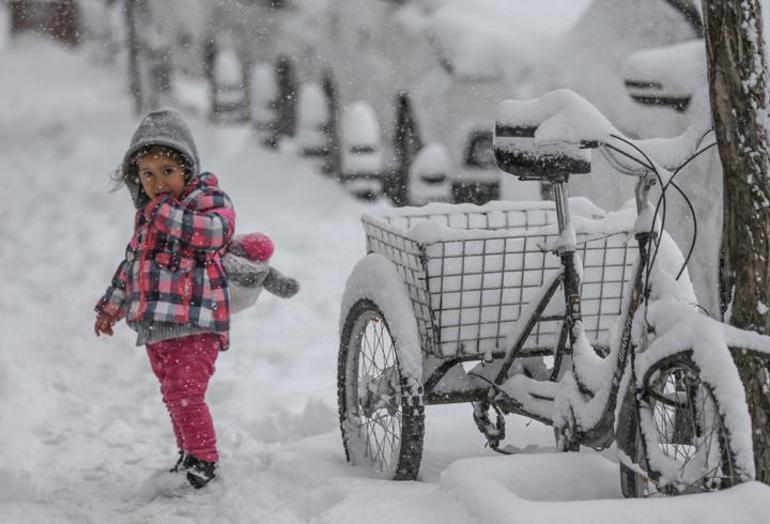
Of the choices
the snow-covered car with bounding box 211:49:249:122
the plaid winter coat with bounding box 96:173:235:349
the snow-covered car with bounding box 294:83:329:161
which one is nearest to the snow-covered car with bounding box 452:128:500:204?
the snow-covered car with bounding box 294:83:329:161

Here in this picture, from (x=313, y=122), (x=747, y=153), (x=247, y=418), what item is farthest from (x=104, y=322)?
(x=313, y=122)

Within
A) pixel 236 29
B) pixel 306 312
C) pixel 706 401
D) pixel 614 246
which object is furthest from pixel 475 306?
pixel 236 29

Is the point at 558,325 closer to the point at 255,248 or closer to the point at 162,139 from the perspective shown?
the point at 255,248

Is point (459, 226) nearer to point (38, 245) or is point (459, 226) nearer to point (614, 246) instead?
point (614, 246)

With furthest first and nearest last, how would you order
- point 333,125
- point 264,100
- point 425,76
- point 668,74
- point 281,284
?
point 264,100, point 333,125, point 425,76, point 668,74, point 281,284

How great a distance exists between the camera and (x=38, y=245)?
28.0 feet

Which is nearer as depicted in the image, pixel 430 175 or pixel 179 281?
pixel 179 281

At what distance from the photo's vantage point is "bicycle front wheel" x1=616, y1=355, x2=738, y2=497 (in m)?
2.62

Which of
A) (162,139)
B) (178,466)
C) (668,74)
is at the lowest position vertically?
(178,466)

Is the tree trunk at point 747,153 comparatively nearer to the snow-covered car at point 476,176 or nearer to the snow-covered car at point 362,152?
the snow-covered car at point 476,176

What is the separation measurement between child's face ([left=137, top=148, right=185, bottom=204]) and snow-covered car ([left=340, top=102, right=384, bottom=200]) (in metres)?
4.88

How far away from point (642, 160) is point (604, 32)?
12.1ft

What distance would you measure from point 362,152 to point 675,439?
6.20m

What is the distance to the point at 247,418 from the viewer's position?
4906 mm
